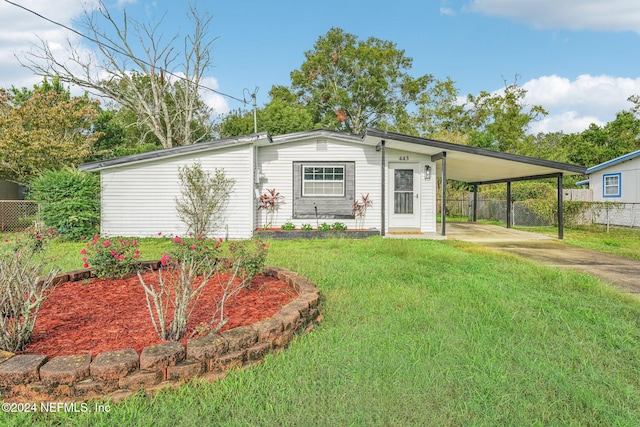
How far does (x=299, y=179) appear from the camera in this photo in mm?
10516

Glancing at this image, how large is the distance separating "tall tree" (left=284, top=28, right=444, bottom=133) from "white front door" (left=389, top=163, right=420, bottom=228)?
760 inches

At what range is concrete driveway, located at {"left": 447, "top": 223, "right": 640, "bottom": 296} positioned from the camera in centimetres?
517

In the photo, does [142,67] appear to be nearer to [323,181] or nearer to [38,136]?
[38,136]

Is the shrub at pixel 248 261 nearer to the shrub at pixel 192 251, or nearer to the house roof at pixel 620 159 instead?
the shrub at pixel 192 251

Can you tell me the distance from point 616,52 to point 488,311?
1676cm

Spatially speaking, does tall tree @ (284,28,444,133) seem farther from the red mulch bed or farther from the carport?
the red mulch bed

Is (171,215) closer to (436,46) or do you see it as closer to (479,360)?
(479,360)

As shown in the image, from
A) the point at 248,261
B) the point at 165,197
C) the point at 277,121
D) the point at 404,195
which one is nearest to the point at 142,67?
the point at 277,121

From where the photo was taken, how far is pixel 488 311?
3.47 metres

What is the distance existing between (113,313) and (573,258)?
301 inches

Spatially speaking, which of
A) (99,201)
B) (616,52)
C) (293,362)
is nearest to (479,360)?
(293,362)

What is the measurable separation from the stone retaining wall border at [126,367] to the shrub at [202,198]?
7528 mm

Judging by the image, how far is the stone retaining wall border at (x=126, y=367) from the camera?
2.00 m

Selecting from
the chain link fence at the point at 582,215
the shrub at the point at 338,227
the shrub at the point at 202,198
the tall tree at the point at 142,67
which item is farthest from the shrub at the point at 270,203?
the tall tree at the point at 142,67
